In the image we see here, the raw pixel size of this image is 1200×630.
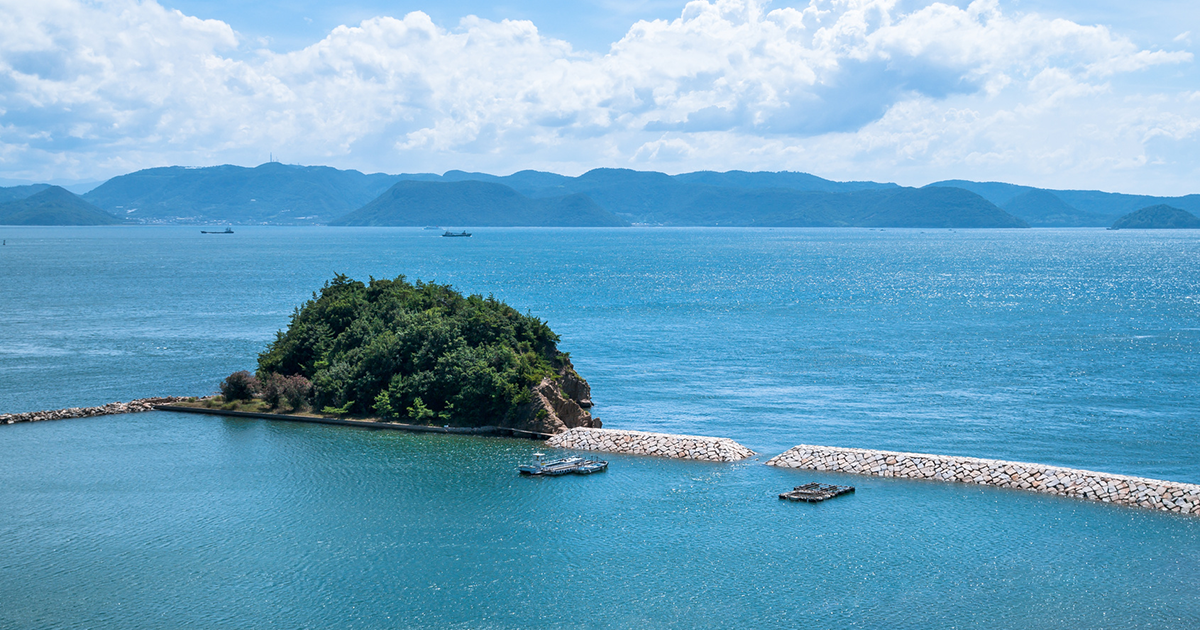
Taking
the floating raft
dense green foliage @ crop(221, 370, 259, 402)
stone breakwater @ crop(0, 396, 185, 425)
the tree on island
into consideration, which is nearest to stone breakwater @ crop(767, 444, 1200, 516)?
the floating raft

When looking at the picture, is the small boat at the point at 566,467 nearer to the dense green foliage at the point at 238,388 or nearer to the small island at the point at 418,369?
the small island at the point at 418,369

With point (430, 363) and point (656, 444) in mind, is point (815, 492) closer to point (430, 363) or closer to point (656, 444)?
point (656, 444)

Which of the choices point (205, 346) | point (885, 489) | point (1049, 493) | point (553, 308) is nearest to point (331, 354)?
point (205, 346)

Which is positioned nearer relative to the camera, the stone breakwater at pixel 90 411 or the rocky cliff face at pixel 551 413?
the rocky cliff face at pixel 551 413

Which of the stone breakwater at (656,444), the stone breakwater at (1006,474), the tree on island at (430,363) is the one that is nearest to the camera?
the stone breakwater at (1006,474)

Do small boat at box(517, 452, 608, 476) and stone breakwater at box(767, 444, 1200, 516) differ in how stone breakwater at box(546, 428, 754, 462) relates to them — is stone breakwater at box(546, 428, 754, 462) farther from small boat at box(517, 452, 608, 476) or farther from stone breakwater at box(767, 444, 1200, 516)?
small boat at box(517, 452, 608, 476)

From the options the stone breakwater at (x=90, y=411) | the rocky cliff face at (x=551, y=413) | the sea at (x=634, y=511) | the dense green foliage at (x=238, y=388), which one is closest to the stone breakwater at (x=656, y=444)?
the sea at (x=634, y=511)
